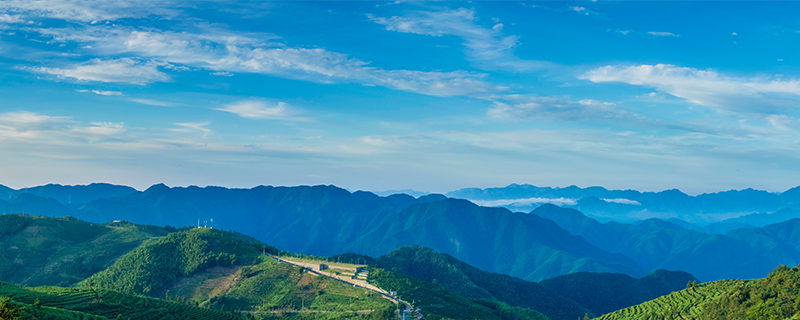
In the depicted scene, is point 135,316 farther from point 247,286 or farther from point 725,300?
point 725,300

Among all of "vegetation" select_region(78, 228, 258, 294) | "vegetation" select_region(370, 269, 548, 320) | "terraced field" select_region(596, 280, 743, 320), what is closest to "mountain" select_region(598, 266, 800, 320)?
"terraced field" select_region(596, 280, 743, 320)

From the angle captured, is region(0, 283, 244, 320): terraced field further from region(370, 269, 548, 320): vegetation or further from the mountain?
the mountain

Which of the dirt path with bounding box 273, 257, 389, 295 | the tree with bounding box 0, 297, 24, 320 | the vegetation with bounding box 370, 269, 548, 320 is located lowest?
the vegetation with bounding box 370, 269, 548, 320

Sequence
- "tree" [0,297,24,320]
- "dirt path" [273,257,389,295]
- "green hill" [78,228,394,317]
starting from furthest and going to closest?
"dirt path" [273,257,389,295]
"green hill" [78,228,394,317]
"tree" [0,297,24,320]

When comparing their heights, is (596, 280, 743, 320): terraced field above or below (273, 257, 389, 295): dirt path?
below

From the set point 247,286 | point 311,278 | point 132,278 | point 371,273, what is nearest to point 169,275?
point 132,278

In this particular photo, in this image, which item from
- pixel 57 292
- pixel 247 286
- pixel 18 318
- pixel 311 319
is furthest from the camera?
pixel 247 286

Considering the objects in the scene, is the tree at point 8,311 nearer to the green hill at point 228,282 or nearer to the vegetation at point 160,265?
the green hill at point 228,282

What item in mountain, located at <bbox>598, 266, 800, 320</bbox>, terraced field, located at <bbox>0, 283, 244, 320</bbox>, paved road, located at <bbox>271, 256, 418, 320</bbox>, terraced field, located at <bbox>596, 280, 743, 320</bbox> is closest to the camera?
terraced field, located at <bbox>0, 283, 244, 320</bbox>
